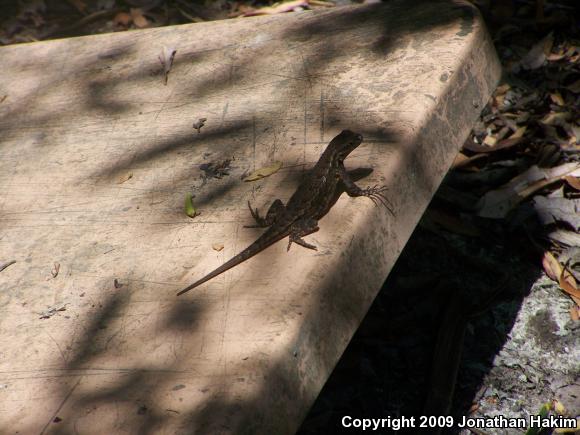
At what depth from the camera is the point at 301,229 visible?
2.65m

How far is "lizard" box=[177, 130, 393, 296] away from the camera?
8.61 ft

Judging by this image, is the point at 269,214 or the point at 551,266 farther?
the point at 551,266

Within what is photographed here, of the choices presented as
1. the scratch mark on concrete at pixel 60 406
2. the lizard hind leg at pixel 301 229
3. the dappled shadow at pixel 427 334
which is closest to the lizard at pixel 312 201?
the lizard hind leg at pixel 301 229

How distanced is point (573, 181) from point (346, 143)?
7.29ft

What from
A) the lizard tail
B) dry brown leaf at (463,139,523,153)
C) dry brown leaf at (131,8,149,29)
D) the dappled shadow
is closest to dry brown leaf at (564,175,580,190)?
dry brown leaf at (463,139,523,153)

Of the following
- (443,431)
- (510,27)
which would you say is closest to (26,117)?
(443,431)

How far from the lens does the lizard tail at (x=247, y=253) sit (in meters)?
2.54

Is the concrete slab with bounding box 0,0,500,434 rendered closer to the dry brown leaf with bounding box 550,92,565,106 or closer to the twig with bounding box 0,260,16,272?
the twig with bounding box 0,260,16,272

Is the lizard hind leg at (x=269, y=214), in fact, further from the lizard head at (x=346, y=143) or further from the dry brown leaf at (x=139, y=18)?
the dry brown leaf at (x=139, y=18)

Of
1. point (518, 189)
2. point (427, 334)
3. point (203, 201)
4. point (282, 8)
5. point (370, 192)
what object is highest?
point (370, 192)

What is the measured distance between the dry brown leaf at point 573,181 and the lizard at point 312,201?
2.17 meters

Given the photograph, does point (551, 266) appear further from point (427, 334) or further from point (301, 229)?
point (301, 229)

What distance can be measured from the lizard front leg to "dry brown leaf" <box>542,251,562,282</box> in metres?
1.91

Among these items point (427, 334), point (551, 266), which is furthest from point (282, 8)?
point (427, 334)
